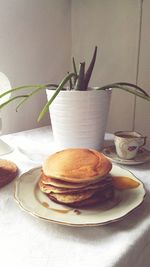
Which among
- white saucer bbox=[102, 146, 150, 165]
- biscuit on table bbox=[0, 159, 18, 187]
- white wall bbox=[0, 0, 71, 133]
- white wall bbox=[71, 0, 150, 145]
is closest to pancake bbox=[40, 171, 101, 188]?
biscuit on table bbox=[0, 159, 18, 187]

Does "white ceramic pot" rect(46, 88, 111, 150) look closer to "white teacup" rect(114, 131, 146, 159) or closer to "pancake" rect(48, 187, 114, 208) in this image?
"white teacup" rect(114, 131, 146, 159)

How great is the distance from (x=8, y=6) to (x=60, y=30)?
0.96ft

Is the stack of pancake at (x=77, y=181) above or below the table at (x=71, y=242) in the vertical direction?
above

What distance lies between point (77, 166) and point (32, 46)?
2.53 ft

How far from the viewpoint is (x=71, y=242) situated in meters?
0.33

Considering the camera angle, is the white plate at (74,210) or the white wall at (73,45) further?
the white wall at (73,45)

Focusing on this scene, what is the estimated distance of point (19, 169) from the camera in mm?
571

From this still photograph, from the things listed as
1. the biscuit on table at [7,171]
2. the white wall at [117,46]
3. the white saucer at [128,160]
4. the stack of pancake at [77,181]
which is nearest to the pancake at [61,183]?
the stack of pancake at [77,181]

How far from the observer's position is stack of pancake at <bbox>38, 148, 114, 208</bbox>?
0.38m

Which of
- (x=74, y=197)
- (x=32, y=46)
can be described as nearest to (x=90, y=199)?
(x=74, y=197)

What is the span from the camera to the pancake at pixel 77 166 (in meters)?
0.38

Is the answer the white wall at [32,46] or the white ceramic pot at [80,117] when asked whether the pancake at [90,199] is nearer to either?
the white ceramic pot at [80,117]

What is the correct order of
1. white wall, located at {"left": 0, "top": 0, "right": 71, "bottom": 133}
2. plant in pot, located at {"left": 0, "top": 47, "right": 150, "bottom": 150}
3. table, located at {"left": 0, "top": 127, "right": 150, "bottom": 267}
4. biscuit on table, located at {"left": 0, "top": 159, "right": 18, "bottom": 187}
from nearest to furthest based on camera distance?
table, located at {"left": 0, "top": 127, "right": 150, "bottom": 267} < biscuit on table, located at {"left": 0, "top": 159, "right": 18, "bottom": 187} < plant in pot, located at {"left": 0, "top": 47, "right": 150, "bottom": 150} < white wall, located at {"left": 0, "top": 0, "right": 71, "bottom": 133}

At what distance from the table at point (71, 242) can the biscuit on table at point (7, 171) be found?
0.25ft
